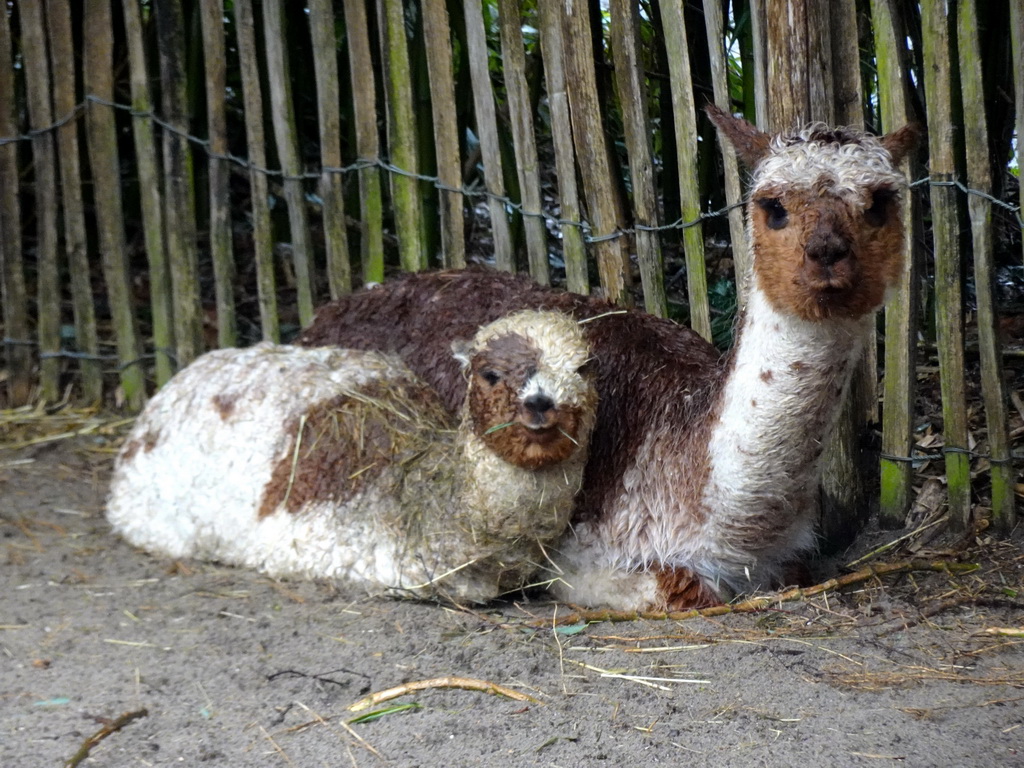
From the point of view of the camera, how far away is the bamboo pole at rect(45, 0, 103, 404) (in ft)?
19.4

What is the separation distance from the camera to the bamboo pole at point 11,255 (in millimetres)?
6109

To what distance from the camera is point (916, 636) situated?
3287mm

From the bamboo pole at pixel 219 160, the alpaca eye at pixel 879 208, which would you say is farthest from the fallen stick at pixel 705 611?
the bamboo pole at pixel 219 160

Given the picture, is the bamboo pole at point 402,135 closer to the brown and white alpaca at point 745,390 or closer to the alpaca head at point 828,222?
the brown and white alpaca at point 745,390

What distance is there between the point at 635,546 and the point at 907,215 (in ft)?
4.74

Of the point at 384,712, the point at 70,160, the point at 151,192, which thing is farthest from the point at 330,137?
the point at 384,712

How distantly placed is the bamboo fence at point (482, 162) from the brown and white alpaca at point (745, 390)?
→ 0.48 metres

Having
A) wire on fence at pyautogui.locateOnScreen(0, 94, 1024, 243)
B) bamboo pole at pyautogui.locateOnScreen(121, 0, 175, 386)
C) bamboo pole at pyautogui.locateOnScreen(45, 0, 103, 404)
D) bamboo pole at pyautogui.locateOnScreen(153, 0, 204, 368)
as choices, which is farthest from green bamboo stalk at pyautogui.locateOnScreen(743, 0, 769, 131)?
bamboo pole at pyautogui.locateOnScreen(45, 0, 103, 404)

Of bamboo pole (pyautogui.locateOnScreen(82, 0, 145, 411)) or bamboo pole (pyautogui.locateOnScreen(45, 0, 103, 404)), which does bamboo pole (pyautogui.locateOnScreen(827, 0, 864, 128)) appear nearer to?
bamboo pole (pyautogui.locateOnScreen(82, 0, 145, 411))

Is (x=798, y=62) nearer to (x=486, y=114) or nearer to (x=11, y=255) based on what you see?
(x=486, y=114)

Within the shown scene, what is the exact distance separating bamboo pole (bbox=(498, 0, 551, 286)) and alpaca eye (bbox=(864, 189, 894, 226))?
68.4 inches

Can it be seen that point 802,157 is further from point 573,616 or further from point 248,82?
point 248,82

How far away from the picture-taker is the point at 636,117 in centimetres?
439

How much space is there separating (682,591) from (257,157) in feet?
10.2
